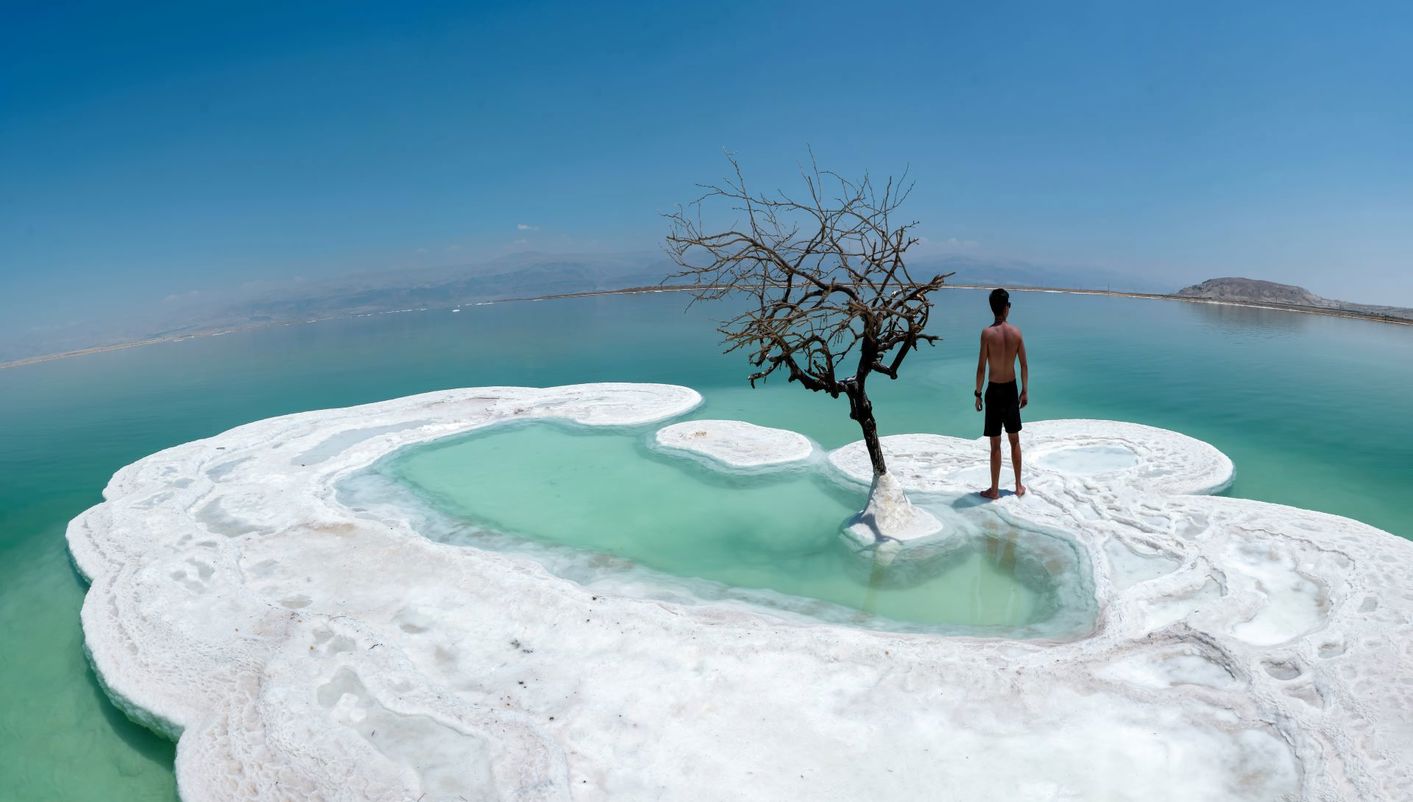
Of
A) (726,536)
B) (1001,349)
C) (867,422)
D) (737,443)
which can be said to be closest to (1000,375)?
(1001,349)

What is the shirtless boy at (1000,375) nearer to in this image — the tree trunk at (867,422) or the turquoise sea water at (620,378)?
the tree trunk at (867,422)

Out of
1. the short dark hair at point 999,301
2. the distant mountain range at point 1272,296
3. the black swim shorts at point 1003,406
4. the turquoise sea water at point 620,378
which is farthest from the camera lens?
the distant mountain range at point 1272,296

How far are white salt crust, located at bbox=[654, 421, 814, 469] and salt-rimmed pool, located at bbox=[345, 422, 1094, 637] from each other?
11.0 inches

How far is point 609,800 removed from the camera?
10.9 feet

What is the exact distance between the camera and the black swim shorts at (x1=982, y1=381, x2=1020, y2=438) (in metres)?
6.53

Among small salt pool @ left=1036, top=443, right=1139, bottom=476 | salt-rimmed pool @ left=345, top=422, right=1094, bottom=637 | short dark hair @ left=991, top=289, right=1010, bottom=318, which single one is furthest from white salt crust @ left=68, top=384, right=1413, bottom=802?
short dark hair @ left=991, top=289, right=1010, bottom=318

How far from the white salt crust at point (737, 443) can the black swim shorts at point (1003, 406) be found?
2.97 m

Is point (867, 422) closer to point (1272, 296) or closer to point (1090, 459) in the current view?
point (1090, 459)

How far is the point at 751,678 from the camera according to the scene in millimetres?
4223

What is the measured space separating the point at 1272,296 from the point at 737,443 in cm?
3970

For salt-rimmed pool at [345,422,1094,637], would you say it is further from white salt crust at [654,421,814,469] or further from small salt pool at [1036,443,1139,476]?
small salt pool at [1036,443,1139,476]

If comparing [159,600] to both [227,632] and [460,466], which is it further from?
[460,466]

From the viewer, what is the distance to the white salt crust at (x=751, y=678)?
342cm

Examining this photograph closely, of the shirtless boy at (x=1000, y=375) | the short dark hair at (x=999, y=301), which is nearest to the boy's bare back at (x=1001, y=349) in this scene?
the shirtless boy at (x=1000, y=375)
